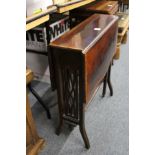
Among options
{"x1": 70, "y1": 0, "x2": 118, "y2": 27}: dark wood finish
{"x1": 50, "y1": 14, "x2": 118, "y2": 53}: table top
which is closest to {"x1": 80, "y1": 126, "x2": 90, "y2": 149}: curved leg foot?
{"x1": 50, "y1": 14, "x2": 118, "y2": 53}: table top

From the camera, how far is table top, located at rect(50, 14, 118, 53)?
1.09 m

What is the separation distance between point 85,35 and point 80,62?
0.24 m

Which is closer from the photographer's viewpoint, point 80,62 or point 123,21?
point 80,62

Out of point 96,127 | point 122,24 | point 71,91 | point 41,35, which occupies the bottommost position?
point 96,127

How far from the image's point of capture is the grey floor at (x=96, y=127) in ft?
4.82

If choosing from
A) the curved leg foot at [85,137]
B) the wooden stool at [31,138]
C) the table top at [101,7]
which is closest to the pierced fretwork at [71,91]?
the curved leg foot at [85,137]

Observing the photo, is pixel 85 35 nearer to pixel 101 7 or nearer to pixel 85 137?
pixel 85 137

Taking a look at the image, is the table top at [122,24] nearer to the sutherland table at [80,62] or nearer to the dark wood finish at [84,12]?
the dark wood finish at [84,12]

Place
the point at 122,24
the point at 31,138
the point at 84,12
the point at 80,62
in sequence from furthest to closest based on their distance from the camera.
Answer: the point at 122,24, the point at 84,12, the point at 31,138, the point at 80,62

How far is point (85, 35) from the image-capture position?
123cm

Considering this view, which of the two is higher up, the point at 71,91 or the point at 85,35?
the point at 85,35

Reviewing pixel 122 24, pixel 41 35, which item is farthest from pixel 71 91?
pixel 122 24
